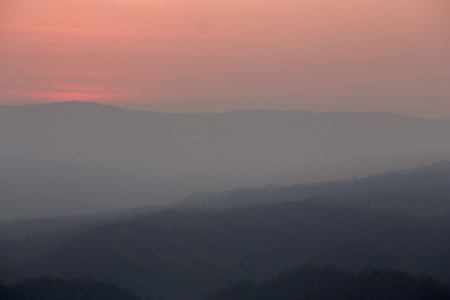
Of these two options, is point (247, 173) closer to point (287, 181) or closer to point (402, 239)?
point (287, 181)

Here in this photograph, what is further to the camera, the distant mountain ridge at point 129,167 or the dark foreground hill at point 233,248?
the distant mountain ridge at point 129,167

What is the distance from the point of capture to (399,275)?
30.6 m

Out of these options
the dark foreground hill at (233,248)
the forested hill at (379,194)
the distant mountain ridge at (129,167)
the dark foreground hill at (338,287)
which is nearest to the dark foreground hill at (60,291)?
the dark foreground hill at (233,248)

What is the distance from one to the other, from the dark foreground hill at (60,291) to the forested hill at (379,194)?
97.2 ft

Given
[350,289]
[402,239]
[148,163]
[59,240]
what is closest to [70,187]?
[148,163]

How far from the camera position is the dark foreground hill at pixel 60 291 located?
32.9 meters

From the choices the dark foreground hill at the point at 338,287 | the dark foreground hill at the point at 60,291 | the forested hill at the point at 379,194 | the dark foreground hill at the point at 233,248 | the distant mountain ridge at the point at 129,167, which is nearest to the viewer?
the dark foreground hill at the point at 338,287

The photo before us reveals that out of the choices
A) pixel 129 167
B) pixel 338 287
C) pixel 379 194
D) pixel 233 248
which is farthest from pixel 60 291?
pixel 129 167

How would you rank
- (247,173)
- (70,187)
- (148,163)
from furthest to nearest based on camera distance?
(148,163) < (247,173) < (70,187)

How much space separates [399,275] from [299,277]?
7.44 meters

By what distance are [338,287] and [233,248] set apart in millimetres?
19220

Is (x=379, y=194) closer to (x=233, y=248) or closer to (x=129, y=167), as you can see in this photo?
(x=233, y=248)

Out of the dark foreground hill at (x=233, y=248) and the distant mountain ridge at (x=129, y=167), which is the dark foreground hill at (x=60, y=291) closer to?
the dark foreground hill at (x=233, y=248)

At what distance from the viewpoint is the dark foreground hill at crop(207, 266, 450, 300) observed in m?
28.7
